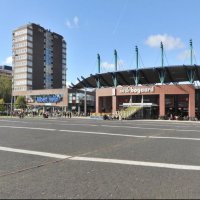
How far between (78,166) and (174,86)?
61.6 m

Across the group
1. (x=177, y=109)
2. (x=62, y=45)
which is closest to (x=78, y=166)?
(x=177, y=109)

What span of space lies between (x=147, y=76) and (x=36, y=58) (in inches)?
2838

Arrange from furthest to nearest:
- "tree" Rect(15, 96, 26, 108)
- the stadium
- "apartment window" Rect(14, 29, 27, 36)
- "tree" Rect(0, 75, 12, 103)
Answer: "apartment window" Rect(14, 29, 27, 36) < "tree" Rect(0, 75, 12, 103) < "tree" Rect(15, 96, 26, 108) < the stadium

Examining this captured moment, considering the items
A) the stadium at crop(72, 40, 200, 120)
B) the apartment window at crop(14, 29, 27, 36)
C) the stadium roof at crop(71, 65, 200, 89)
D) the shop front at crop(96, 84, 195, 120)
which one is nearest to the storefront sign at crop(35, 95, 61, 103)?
the stadium roof at crop(71, 65, 200, 89)

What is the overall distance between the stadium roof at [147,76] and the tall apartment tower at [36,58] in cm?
4872

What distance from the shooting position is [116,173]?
8633 millimetres

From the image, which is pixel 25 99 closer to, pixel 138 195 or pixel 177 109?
pixel 177 109

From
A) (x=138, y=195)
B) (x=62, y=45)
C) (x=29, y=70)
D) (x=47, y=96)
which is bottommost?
(x=138, y=195)

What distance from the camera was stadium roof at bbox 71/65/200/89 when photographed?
234 ft

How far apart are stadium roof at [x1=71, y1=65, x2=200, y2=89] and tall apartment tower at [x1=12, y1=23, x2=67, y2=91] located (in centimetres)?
4872

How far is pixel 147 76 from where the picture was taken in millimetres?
80062

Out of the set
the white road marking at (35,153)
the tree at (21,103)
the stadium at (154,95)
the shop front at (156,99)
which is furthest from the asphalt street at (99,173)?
the tree at (21,103)

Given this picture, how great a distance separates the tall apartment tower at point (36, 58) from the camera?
13650 centimetres

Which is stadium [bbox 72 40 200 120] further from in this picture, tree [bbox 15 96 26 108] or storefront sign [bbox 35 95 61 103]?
tree [bbox 15 96 26 108]
